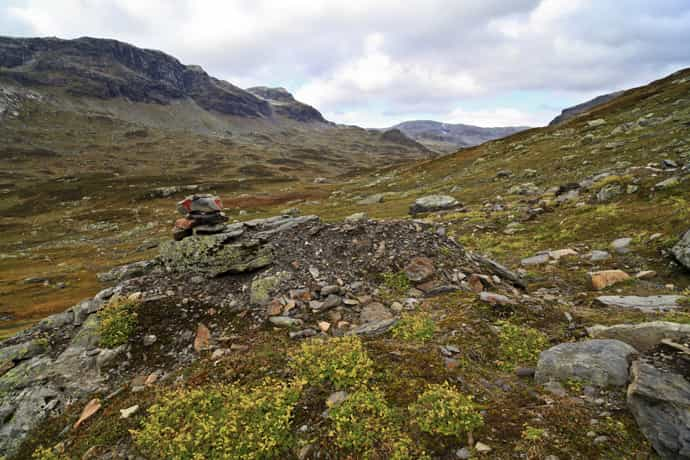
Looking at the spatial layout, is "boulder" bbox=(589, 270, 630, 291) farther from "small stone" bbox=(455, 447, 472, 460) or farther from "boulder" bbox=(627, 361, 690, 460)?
"small stone" bbox=(455, 447, 472, 460)

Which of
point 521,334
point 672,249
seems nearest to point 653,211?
point 672,249

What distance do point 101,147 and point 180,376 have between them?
21574 cm

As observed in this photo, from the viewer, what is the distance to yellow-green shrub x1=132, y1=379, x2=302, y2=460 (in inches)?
241

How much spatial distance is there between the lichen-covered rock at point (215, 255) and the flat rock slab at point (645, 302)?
11.8 m

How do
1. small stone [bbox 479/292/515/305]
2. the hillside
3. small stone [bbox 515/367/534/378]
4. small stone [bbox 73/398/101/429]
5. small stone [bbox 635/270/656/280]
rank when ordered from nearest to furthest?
the hillside < small stone [bbox 515/367/534/378] < small stone [bbox 73/398/101/429] < small stone [bbox 479/292/515/305] < small stone [bbox 635/270/656/280]

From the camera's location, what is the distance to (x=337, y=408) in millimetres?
6566

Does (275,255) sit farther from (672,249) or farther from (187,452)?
(672,249)

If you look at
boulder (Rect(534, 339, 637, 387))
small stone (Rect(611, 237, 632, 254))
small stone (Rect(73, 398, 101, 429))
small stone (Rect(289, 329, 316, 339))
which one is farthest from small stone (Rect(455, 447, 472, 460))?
small stone (Rect(611, 237, 632, 254))

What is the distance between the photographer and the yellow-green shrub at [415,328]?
8.91 meters

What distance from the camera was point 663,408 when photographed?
511cm

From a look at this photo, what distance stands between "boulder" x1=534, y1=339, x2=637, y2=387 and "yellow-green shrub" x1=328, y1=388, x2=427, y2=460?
10.7ft

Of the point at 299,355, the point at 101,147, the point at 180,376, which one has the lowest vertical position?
the point at 180,376

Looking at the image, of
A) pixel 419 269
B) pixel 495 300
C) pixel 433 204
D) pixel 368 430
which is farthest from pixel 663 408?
pixel 433 204

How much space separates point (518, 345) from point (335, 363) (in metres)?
4.51
